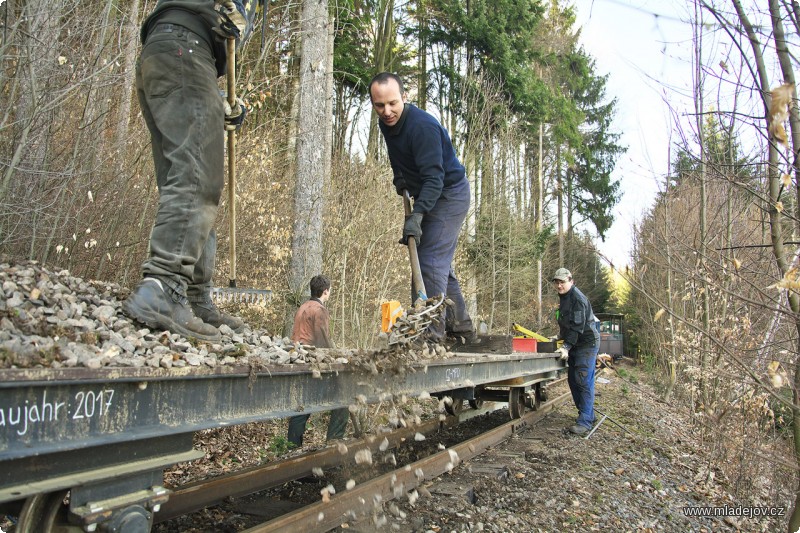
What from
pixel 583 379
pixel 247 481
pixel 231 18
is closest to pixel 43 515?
pixel 247 481

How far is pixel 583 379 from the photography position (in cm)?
877

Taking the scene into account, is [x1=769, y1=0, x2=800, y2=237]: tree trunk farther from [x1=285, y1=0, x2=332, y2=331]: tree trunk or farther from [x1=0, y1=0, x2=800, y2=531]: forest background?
[x1=285, y1=0, x2=332, y2=331]: tree trunk

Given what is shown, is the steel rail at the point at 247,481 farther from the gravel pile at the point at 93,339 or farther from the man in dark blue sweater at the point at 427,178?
the man in dark blue sweater at the point at 427,178

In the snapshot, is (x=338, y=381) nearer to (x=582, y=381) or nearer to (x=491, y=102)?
(x=582, y=381)

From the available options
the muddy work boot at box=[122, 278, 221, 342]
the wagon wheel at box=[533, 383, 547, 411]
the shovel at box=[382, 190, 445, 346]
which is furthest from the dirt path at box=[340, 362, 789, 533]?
the muddy work boot at box=[122, 278, 221, 342]

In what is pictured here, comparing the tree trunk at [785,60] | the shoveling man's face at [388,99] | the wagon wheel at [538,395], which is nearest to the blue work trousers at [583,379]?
the wagon wheel at [538,395]

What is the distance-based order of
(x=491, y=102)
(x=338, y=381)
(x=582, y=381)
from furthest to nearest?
(x=491, y=102), (x=582, y=381), (x=338, y=381)

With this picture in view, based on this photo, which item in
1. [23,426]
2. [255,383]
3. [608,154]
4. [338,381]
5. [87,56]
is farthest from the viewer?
[608,154]

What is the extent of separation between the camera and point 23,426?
182 cm

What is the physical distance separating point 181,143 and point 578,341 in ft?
23.8

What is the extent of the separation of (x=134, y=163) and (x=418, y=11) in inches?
824

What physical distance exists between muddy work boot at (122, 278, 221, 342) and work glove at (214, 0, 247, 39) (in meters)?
1.45

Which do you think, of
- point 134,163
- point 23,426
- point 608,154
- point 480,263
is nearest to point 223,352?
point 23,426

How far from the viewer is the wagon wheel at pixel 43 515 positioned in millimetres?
2143
